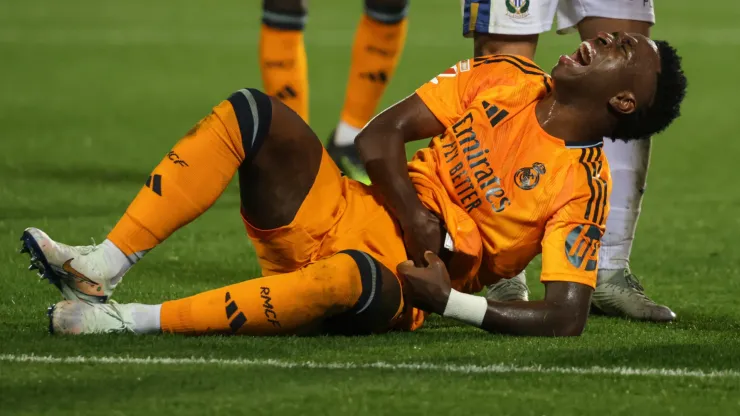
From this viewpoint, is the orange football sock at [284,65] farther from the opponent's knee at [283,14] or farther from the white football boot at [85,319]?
the white football boot at [85,319]

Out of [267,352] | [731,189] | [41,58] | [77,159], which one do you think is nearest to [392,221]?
[267,352]

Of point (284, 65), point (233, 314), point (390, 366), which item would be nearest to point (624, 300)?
point (390, 366)

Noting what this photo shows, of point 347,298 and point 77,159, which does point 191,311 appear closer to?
point 347,298

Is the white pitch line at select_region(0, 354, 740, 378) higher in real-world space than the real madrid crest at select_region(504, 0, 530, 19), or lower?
lower

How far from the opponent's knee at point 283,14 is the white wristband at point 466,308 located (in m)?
2.63

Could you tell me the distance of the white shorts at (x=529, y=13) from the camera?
445 cm

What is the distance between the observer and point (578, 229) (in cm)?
361

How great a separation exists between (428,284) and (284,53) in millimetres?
2607

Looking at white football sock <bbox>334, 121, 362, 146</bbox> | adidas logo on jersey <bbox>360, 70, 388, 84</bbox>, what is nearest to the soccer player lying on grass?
white football sock <bbox>334, 121, 362, 146</bbox>

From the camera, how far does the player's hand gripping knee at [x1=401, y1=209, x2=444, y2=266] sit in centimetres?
369

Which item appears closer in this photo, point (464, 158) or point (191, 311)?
point (191, 311)

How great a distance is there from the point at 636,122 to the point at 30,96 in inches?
257

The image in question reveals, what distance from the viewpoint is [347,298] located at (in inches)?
138

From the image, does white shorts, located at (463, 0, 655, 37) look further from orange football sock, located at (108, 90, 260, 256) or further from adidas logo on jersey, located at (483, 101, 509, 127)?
orange football sock, located at (108, 90, 260, 256)
